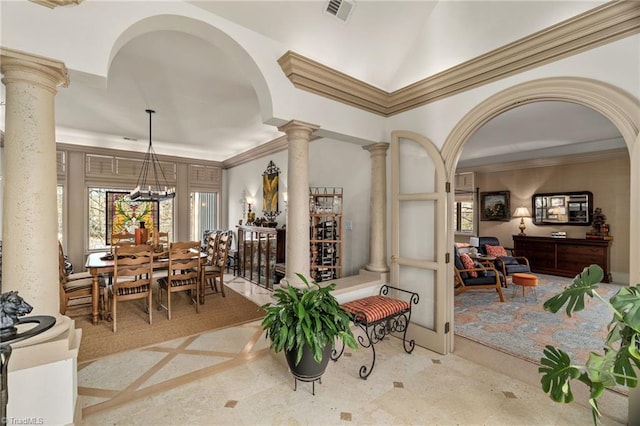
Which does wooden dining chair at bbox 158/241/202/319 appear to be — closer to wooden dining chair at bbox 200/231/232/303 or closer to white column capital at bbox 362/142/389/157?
wooden dining chair at bbox 200/231/232/303

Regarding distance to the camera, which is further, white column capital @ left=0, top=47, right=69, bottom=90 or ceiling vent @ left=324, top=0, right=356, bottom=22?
ceiling vent @ left=324, top=0, right=356, bottom=22

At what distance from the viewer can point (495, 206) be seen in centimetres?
788

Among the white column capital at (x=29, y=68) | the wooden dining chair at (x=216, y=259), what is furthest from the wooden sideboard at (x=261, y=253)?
the white column capital at (x=29, y=68)

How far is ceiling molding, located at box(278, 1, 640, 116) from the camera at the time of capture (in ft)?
6.57

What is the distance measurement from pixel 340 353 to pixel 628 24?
132 inches

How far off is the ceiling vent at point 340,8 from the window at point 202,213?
20.7 ft

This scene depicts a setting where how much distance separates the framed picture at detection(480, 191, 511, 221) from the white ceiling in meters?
1.18

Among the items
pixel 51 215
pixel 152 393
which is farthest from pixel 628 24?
pixel 152 393

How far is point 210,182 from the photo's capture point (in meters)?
7.77

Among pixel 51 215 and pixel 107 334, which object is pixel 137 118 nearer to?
pixel 107 334

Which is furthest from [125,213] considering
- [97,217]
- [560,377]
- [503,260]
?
[503,260]

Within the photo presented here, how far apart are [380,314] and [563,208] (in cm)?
667

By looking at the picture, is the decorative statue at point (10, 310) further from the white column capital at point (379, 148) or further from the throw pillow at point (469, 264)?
the throw pillow at point (469, 264)

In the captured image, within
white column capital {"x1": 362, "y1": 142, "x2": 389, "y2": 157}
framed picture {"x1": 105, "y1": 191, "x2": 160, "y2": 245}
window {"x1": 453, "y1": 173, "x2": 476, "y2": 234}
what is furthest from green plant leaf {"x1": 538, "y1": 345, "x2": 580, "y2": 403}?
window {"x1": 453, "y1": 173, "x2": 476, "y2": 234}
